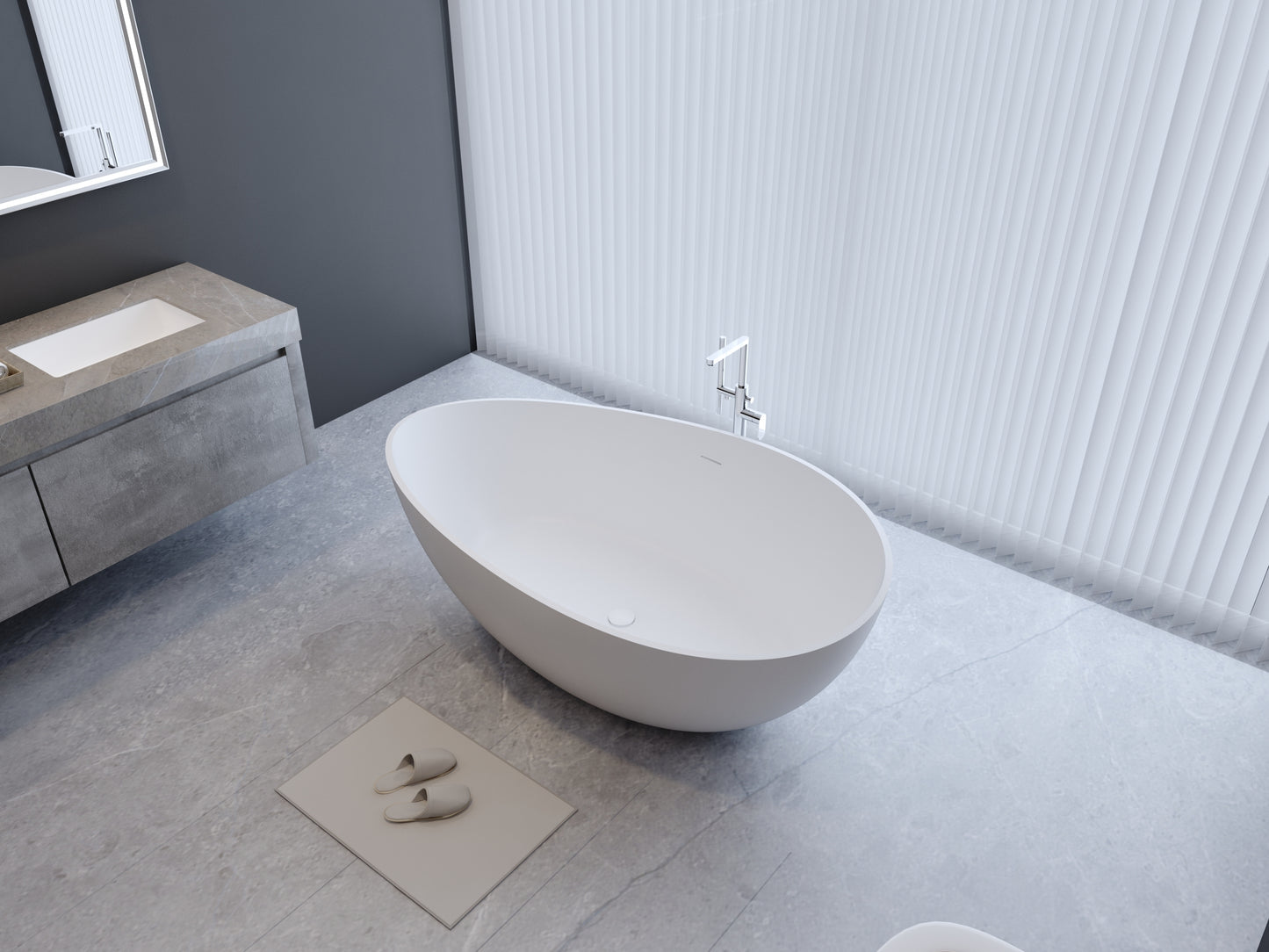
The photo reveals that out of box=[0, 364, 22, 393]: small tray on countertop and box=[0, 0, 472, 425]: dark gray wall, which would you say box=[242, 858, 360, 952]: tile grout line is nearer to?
box=[0, 364, 22, 393]: small tray on countertop

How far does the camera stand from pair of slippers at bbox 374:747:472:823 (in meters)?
2.55

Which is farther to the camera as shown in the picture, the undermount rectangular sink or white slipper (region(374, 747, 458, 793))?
the undermount rectangular sink

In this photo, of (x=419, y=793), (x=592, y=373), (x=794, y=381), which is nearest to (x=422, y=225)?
(x=592, y=373)

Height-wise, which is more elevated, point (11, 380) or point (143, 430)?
point (11, 380)

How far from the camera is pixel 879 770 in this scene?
267 cm

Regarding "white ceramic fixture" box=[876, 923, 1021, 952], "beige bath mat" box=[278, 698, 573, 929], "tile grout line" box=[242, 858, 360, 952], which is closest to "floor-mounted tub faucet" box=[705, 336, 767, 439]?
"beige bath mat" box=[278, 698, 573, 929]

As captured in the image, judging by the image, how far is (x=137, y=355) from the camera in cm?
287

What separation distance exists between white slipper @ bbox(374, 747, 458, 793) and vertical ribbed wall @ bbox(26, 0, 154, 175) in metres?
1.95

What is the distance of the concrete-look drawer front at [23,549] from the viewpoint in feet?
8.66

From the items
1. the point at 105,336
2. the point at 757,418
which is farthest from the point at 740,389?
the point at 105,336

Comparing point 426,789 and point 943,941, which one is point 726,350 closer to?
point 426,789

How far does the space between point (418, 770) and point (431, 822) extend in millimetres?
137

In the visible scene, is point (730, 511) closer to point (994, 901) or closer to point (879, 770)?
point (879, 770)

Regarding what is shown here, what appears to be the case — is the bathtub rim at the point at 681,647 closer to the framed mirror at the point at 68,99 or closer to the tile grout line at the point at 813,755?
the tile grout line at the point at 813,755
